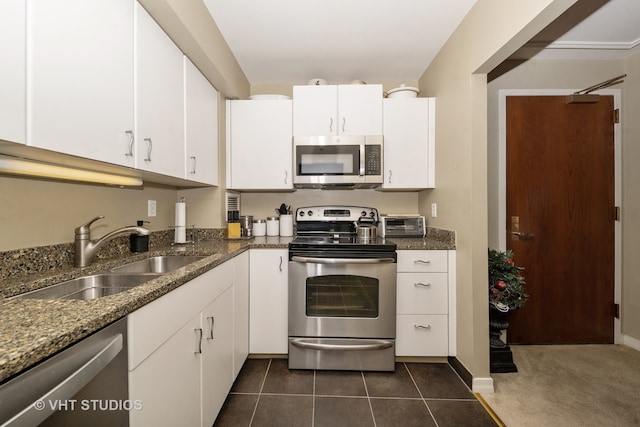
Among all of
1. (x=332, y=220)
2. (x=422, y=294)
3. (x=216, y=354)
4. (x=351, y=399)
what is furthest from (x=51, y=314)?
(x=332, y=220)

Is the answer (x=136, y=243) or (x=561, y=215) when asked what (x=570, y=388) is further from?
(x=136, y=243)

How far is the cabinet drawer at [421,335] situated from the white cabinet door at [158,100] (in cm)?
184

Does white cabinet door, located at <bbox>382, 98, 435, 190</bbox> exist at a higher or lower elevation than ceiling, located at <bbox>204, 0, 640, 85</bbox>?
lower

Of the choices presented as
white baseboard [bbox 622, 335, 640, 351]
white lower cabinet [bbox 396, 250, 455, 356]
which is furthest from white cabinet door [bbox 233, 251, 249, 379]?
white baseboard [bbox 622, 335, 640, 351]

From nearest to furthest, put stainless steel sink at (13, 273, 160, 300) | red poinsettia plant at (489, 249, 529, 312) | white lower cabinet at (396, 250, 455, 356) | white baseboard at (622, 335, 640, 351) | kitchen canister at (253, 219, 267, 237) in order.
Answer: stainless steel sink at (13, 273, 160, 300), red poinsettia plant at (489, 249, 529, 312), white lower cabinet at (396, 250, 455, 356), white baseboard at (622, 335, 640, 351), kitchen canister at (253, 219, 267, 237)

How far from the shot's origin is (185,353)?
1100mm

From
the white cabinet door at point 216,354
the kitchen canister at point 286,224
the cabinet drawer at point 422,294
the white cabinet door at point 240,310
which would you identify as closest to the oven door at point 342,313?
the cabinet drawer at point 422,294

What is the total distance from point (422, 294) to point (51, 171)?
2138mm

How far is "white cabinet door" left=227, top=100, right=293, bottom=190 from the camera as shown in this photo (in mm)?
2361

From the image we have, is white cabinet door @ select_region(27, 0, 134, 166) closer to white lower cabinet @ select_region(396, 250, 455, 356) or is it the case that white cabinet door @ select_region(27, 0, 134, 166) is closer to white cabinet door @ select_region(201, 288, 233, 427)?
white cabinet door @ select_region(201, 288, 233, 427)

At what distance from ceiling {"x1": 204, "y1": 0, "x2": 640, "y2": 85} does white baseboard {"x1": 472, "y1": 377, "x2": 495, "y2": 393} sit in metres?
2.34

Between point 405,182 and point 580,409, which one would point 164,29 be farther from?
point 580,409

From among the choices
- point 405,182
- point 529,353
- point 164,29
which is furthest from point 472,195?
point 164,29

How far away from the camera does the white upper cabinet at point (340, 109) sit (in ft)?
7.64
